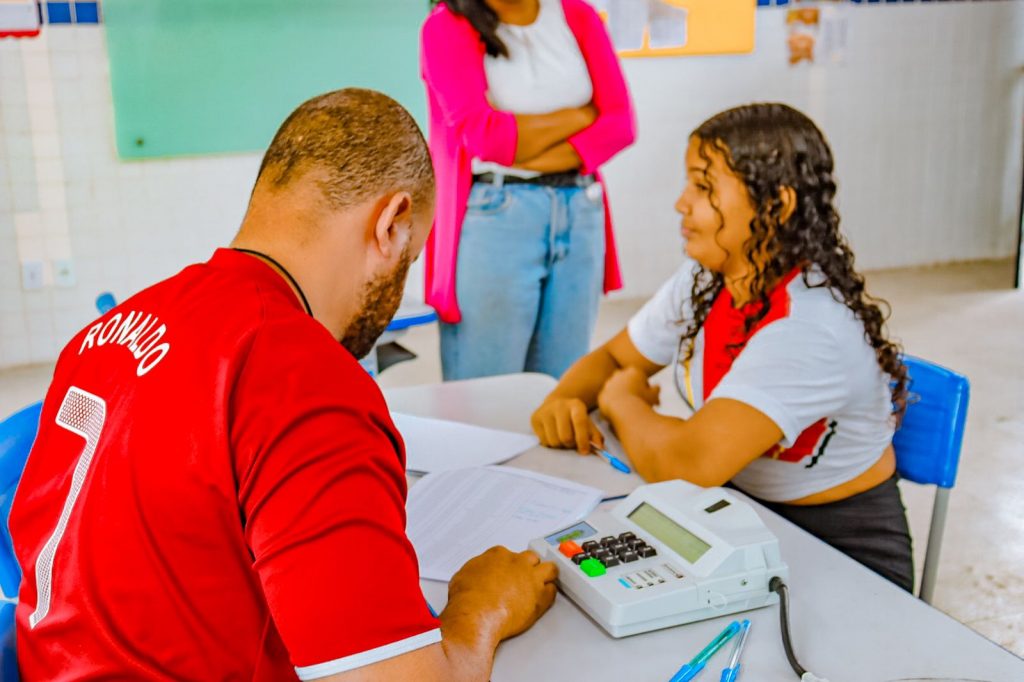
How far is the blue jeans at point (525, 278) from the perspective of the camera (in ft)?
8.25

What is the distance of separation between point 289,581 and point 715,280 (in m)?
1.21

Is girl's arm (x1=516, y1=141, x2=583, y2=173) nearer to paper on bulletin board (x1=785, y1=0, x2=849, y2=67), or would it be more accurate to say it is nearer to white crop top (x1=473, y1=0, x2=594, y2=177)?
white crop top (x1=473, y1=0, x2=594, y2=177)

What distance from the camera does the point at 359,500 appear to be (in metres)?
0.81

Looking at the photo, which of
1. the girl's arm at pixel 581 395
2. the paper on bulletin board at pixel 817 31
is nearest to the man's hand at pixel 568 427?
the girl's arm at pixel 581 395

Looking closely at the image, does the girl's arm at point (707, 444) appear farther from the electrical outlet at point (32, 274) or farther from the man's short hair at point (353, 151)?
the electrical outlet at point (32, 274)

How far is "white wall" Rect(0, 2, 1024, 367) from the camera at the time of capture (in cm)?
461

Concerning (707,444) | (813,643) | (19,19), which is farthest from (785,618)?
(19,19)

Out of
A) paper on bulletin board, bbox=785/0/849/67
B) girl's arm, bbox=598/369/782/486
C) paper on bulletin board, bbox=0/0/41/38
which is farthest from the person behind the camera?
paper on bulletin board, bbox=785/0/849/67

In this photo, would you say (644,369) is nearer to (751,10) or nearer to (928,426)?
(928,426)

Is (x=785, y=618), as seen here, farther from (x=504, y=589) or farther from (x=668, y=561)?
(x=504, y=589)

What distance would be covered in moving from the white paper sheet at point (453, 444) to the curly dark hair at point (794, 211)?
426 mm

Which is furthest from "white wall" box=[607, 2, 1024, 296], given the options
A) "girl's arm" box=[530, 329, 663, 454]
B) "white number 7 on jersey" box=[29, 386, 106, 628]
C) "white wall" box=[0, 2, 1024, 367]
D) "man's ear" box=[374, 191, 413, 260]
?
"white number 7 on jersey" box=[29, 386, 106, 628]

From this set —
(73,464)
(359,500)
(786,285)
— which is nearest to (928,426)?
(786,285)

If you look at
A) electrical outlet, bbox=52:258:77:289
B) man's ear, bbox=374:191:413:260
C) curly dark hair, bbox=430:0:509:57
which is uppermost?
curly dark hair, bbox=430:0:509:57
